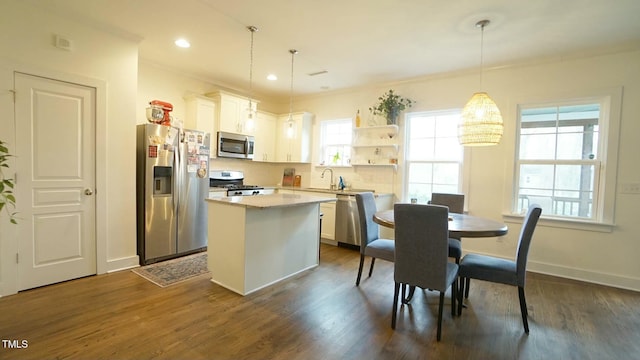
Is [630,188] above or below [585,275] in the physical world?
above

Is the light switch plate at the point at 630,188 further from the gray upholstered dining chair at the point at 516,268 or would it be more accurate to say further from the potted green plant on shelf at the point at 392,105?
the potted green plant on shelf at the point at 392,105

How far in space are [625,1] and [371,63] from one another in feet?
7.78

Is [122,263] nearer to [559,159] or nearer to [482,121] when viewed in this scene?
[482,121]

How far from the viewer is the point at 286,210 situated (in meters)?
3.15

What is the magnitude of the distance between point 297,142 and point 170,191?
2497 mm

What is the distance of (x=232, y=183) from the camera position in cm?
518

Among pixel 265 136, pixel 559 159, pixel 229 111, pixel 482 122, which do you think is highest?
pixel 229 111

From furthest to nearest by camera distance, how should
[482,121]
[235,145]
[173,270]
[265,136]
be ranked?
[265,136] → [235,145] → [173,270] → [482,121]

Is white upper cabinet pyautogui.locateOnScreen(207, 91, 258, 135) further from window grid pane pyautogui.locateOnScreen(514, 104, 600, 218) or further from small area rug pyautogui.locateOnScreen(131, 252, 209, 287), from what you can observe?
window grid pane pyautogui.locateOnScreen(514, 104, 600, 218)

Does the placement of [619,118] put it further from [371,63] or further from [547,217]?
[371,63]

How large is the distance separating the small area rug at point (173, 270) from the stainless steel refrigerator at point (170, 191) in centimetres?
15

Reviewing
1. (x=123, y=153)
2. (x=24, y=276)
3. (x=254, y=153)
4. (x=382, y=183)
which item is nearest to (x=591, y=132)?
(x=382, y=183)

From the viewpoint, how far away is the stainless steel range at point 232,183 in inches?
183

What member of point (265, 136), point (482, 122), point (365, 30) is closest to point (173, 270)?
point (265, 136)
